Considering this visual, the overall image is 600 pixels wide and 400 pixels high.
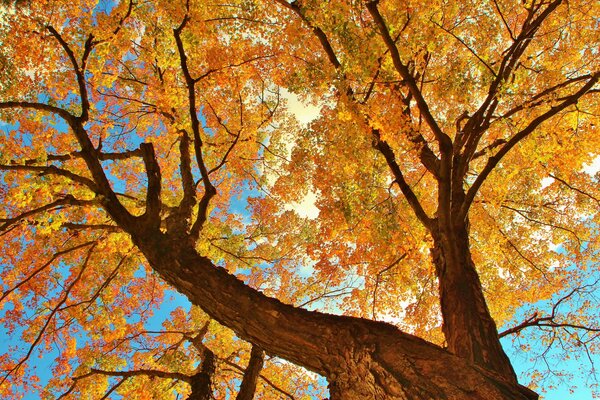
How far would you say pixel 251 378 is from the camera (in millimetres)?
7305

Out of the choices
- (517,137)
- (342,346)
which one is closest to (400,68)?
(517,137)

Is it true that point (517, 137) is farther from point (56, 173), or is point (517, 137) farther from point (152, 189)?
point (56, 173)

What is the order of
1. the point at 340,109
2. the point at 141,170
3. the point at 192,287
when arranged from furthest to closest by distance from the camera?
the point at 141,170, the point at 340,109, the point at 192,287

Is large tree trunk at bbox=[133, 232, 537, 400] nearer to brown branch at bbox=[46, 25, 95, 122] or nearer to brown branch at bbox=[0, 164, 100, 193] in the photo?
brown branch at bbox=[0, 164, 100, 193]

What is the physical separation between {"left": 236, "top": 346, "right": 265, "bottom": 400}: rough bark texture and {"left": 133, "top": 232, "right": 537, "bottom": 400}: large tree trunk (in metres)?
3.41

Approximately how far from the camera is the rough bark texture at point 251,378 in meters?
7.11

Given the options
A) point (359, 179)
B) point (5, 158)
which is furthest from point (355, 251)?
point (5, 158)

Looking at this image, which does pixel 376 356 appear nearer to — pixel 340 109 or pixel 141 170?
pixel 340 109

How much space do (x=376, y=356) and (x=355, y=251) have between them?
5.09m

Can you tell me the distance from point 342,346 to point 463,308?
1709 mm

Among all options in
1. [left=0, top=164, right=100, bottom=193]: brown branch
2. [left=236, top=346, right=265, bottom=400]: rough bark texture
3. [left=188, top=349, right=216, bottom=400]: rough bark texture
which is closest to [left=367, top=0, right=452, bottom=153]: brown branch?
[left=0, top=164, right=100, bottom=193]: brown branch

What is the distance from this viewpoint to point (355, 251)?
8.38 meters

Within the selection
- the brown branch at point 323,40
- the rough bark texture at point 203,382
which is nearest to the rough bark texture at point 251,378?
the rough bark texture at point 203,382

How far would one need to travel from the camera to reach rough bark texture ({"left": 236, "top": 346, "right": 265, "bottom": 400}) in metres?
7.11
